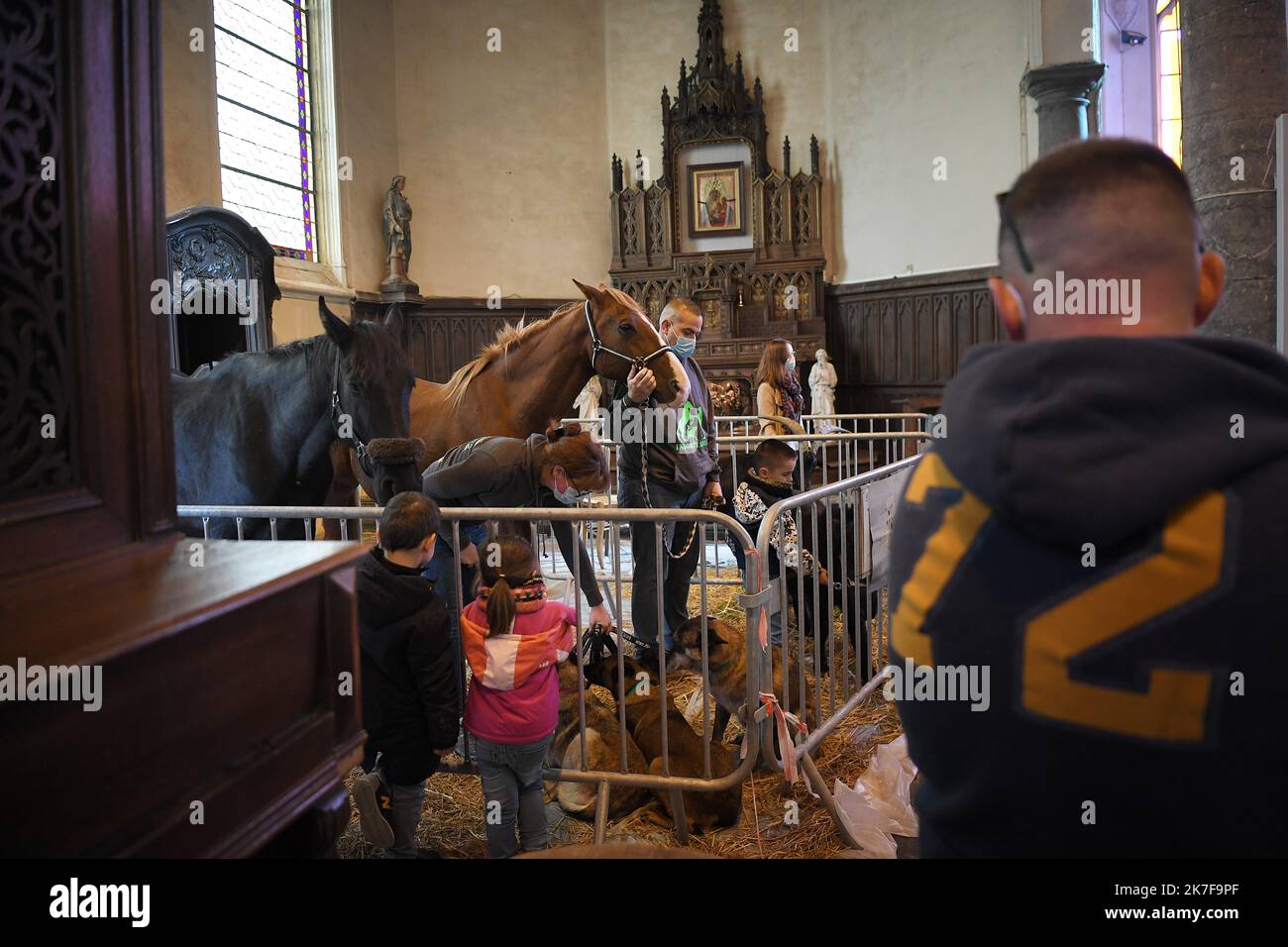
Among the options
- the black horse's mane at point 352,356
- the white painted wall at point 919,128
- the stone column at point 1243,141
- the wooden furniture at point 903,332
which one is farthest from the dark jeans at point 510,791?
the white painted wall at point 919,128

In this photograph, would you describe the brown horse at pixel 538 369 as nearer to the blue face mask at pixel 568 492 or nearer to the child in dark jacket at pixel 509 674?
the blue face mask at pixel 568 492

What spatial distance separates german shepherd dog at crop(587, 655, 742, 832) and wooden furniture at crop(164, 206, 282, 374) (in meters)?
5.30

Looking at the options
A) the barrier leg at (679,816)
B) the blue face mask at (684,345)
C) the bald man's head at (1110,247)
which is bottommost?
the barrier leg at (679,816)

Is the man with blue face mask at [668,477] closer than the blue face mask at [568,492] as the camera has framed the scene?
No

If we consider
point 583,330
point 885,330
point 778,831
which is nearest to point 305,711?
point 778,831

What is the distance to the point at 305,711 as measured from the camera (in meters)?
1.38

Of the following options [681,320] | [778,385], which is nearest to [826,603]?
[681,320]

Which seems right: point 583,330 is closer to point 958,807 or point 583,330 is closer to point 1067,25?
point 958,807

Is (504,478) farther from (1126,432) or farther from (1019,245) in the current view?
(1126,432)

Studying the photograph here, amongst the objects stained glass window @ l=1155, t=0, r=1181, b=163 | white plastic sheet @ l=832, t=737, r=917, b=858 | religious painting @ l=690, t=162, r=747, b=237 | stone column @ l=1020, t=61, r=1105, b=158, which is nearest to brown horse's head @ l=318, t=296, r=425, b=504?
white plastic sheet @ l=832, t=737, r=917, b=858

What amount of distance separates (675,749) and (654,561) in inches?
45.9

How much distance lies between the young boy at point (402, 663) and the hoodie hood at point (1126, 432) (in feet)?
6.39

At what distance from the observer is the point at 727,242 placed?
14.7 meters

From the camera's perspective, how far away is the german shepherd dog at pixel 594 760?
3.01 meters
